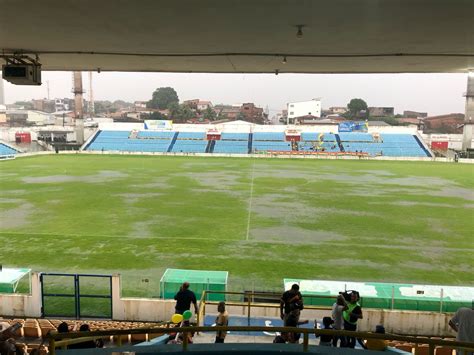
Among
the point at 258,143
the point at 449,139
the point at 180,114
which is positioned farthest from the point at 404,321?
the point at 180,114

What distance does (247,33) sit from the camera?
720 centimetres

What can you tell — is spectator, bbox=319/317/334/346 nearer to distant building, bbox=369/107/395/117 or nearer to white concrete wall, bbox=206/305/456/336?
white concrete wall, bbox=206/305/456/336

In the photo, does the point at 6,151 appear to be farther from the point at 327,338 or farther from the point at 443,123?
the point at 443,123

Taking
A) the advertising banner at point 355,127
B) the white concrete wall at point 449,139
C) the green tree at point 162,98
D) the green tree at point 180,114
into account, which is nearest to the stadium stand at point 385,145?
the advertising banner at point 355,127

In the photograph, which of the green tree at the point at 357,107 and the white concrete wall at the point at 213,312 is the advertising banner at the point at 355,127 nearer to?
the white concrete wall at the point at 213,312

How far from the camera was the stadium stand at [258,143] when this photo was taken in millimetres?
61281

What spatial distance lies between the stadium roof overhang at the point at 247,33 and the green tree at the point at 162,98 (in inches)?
6010

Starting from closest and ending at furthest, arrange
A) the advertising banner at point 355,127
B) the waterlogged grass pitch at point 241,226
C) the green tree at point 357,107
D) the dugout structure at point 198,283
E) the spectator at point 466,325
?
the spectator at point 466,325, the dugout structure at point 198,283, the waterlogged grass pitch at point 241,226, the advertising banner at point 355,127, the green tree at point 357,107

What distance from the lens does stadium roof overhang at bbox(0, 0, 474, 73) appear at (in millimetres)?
5594

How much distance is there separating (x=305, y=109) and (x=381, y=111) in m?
25.9

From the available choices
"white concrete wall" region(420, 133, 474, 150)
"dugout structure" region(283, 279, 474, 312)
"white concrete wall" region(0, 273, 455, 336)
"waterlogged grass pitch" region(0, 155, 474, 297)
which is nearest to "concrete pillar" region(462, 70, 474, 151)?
"white concrete wall" region(420, 133, 474, 150)

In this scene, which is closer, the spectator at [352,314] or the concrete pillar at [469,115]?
the spectator at [352,314]

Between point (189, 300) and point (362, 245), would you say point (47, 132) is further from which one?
point (189, 300)

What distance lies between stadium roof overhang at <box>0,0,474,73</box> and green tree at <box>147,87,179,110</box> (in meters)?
153
